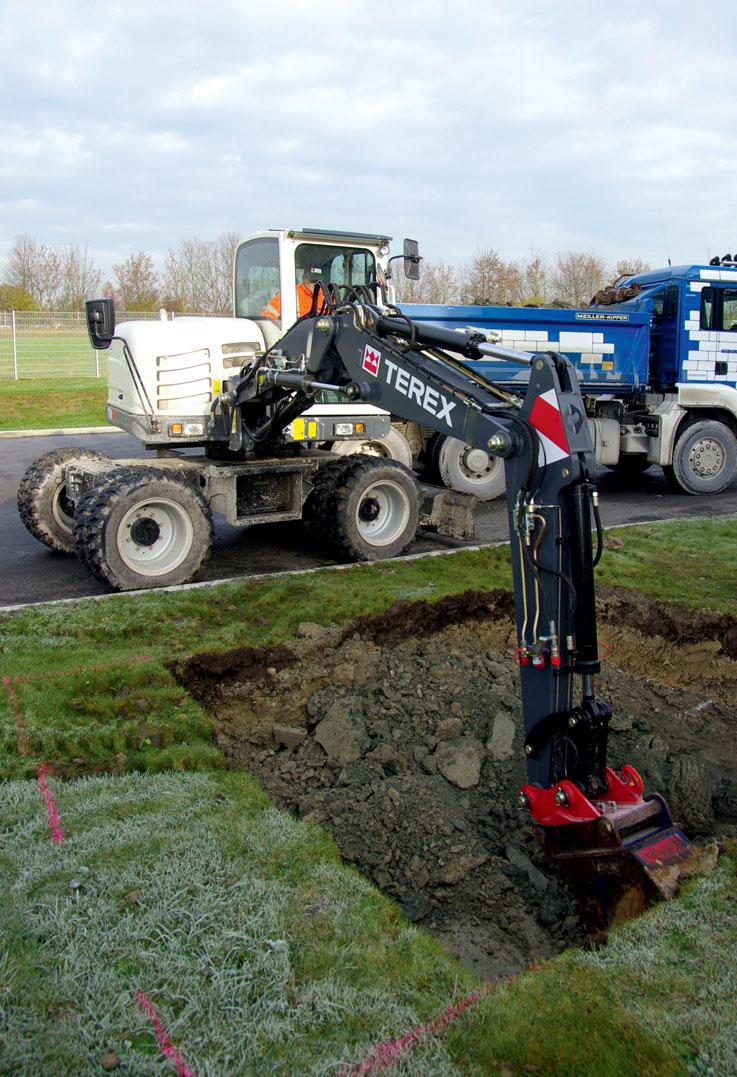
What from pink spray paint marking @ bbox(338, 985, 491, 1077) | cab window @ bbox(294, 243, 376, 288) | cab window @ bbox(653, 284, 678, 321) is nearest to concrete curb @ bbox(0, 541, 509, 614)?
cab window @ bbox(294, 243, 376, 288)

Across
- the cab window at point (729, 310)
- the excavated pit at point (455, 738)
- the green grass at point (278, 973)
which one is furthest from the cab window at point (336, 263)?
the green grass at point (278, 973)

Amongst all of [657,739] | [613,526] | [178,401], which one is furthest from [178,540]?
[613,526]

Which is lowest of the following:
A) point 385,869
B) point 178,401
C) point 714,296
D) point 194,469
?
point 385,869

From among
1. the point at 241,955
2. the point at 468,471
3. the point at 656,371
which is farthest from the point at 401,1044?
the point at 656,371

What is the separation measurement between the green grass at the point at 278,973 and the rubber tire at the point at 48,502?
5.67m

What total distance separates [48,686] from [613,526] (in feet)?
24.6

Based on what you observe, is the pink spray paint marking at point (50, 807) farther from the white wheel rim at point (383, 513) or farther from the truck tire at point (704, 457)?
the truck tire at point (704, 457)

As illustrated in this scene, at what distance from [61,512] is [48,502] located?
19 cm

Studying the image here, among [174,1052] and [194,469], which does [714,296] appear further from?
[174,1052]

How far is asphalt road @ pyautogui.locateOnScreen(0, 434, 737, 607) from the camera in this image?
28.6ft

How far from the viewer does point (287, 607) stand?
24.7 ft

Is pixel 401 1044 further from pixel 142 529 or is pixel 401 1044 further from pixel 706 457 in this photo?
pixel 706 457

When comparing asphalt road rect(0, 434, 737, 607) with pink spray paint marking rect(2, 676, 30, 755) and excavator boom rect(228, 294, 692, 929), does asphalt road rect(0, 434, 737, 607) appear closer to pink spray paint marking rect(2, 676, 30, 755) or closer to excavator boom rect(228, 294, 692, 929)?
pink spray paint marking rect(2, 676, 30, 755)

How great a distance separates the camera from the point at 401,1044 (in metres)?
3.06
